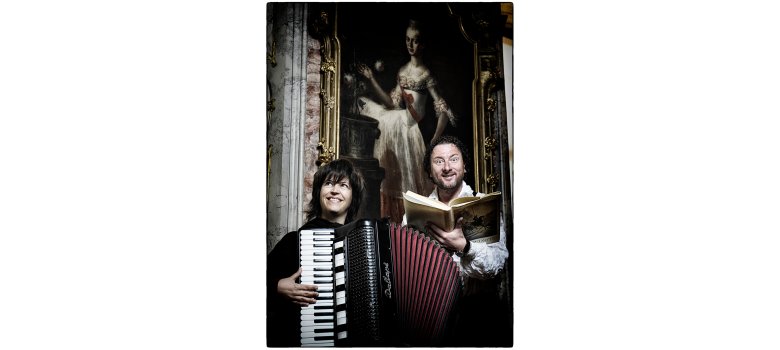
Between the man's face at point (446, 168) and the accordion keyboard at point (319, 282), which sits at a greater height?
the man's face at point (446, 168)

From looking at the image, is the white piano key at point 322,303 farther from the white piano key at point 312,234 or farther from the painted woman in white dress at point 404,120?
the painted woman in white dress at point 404,120

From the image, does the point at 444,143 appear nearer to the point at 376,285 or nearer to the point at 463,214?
the point at 463,214

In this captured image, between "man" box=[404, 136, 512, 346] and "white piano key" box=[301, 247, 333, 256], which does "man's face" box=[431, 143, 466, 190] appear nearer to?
"man" box=[404, 136, 512, 346]

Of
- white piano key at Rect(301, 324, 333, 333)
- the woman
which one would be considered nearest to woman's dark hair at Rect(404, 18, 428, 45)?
the woman

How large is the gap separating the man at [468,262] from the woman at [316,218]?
0.49m

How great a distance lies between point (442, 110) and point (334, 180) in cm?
79

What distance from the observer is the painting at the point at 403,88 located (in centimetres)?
455

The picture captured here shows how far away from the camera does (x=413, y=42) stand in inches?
183

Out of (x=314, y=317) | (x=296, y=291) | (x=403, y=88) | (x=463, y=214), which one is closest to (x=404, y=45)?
(x=403, y=88)

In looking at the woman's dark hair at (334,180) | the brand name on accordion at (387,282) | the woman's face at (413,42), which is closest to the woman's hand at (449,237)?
the brand name on accordion at (387,282)

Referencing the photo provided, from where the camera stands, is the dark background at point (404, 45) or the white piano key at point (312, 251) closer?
the white piano key at point (312, 251)

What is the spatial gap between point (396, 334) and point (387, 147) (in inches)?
44.1

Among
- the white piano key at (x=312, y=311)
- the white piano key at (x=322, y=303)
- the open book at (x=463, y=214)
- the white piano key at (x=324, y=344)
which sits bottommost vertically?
the white piano key at (x=324, y=344)

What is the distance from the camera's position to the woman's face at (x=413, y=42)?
4.64 metres
